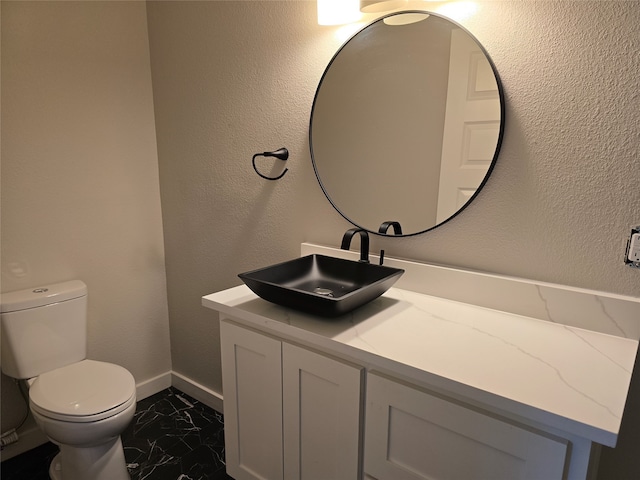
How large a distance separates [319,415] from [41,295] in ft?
4.71

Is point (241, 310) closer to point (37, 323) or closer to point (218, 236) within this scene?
point (218, 236)

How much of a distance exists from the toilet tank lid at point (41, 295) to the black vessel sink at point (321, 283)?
3.55ft

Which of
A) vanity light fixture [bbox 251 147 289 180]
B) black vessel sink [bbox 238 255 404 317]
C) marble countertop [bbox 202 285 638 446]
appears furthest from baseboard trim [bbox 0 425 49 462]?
vanity light fixture [bbox 251 147 289 180]

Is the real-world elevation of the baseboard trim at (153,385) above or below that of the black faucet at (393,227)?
below

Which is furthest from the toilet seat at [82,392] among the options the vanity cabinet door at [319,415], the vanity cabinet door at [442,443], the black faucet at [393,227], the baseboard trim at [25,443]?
the black faucet at [393,227]

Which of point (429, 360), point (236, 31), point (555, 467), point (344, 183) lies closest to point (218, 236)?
point (344, 183)

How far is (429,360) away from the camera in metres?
0.97

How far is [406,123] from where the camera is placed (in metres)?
Result: 1.45

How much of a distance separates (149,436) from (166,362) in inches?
20.7

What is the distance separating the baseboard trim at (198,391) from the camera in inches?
89.7

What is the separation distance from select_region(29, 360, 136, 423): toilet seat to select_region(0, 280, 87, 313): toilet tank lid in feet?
1.02

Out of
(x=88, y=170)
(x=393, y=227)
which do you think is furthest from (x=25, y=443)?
(x=393, y=227)

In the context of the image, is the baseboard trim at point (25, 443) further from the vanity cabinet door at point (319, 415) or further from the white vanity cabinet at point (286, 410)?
the vanity cabinet door at point (319, 415)

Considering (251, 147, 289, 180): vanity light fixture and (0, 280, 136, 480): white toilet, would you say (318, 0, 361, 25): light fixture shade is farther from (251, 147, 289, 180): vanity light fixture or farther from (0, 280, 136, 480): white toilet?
(0, 280, 136, 480): white toilet
